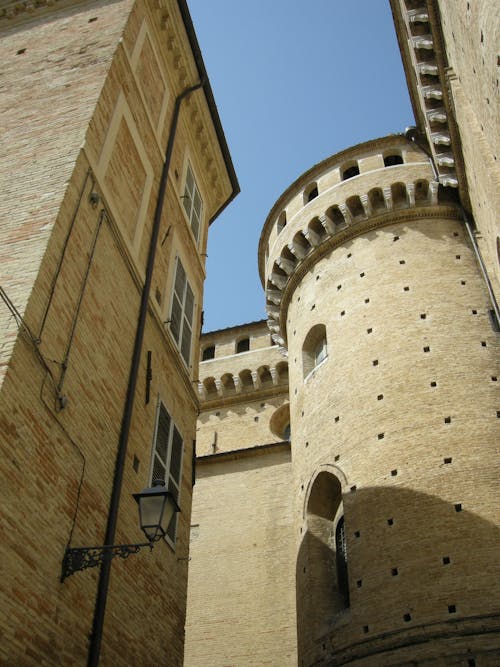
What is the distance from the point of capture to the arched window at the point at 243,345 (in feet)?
68.9

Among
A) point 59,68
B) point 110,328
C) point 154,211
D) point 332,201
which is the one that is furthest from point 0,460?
point 332,201

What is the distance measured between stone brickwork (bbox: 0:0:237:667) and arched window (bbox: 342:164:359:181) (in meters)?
6.91

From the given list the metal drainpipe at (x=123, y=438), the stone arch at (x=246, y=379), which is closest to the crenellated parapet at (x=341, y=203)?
the stone arch at (x=246, y=379)

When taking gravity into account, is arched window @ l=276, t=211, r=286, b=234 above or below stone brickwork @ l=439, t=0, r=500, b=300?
above

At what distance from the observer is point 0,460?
459 centimetres

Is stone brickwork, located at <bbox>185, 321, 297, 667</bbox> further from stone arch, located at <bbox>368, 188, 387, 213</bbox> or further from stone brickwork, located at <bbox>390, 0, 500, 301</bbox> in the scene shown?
stone brickwork, located at <bbox>390, 0, 500, 301</bbox>

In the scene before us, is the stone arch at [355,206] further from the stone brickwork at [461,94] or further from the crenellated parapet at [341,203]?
the stone brickwork at [461,94]

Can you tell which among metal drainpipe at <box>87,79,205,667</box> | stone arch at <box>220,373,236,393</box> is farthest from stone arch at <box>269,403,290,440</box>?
metal drainpipe at <box>87,79,205,667</box>

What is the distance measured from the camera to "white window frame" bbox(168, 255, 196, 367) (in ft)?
28.3

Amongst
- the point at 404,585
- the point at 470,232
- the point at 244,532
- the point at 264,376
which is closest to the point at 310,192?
the point at 470,232

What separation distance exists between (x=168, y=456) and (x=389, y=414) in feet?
16.1

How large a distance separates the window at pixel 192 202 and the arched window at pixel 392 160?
6.67 m

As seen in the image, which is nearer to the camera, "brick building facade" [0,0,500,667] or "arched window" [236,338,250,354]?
"brick building facade" [0,0,500,667]

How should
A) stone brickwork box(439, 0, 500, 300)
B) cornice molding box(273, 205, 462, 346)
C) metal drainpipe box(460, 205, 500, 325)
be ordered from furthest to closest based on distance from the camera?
1. cornice molding box(273, 205, 462, 346)
2. metal drainpipe box(460, 205, 500, 325)
3. stone brickwork box(439, 0, 500, 300)
